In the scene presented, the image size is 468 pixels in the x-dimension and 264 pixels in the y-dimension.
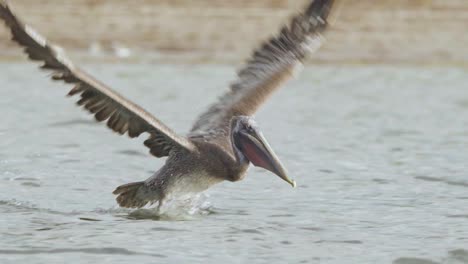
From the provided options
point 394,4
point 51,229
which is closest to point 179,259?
point 51,229

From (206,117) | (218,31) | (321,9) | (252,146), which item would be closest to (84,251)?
(252,146)

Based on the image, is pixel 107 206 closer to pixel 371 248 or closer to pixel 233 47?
pixel 371 248

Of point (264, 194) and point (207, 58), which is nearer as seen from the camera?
point (264, 194)

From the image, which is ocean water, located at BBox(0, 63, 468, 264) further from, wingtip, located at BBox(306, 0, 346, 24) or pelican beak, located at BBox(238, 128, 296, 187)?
wingtip, located at BBox(306, 0, 346, 24)

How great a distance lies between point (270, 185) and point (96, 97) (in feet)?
7.14

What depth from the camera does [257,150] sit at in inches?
293

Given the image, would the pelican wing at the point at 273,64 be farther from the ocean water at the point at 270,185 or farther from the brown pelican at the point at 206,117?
the ocean water at the point at 270,185

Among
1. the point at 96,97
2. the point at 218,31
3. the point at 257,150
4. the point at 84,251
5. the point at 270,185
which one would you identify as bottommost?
the point at 218,31

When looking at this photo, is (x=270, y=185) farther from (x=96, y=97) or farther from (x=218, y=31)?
(x=218, y=31)

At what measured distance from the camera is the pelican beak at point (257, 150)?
733cm

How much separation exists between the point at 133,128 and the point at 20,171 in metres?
2.05

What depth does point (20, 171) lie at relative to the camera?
9109mm

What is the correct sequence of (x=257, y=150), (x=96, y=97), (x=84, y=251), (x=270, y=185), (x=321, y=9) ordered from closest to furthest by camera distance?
(x=84, y=251) → (x=96, y=97) → (x=257, y=150) → (x=321, y=9) → (x=270, y=185)

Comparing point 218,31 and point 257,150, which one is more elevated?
point 257,150
